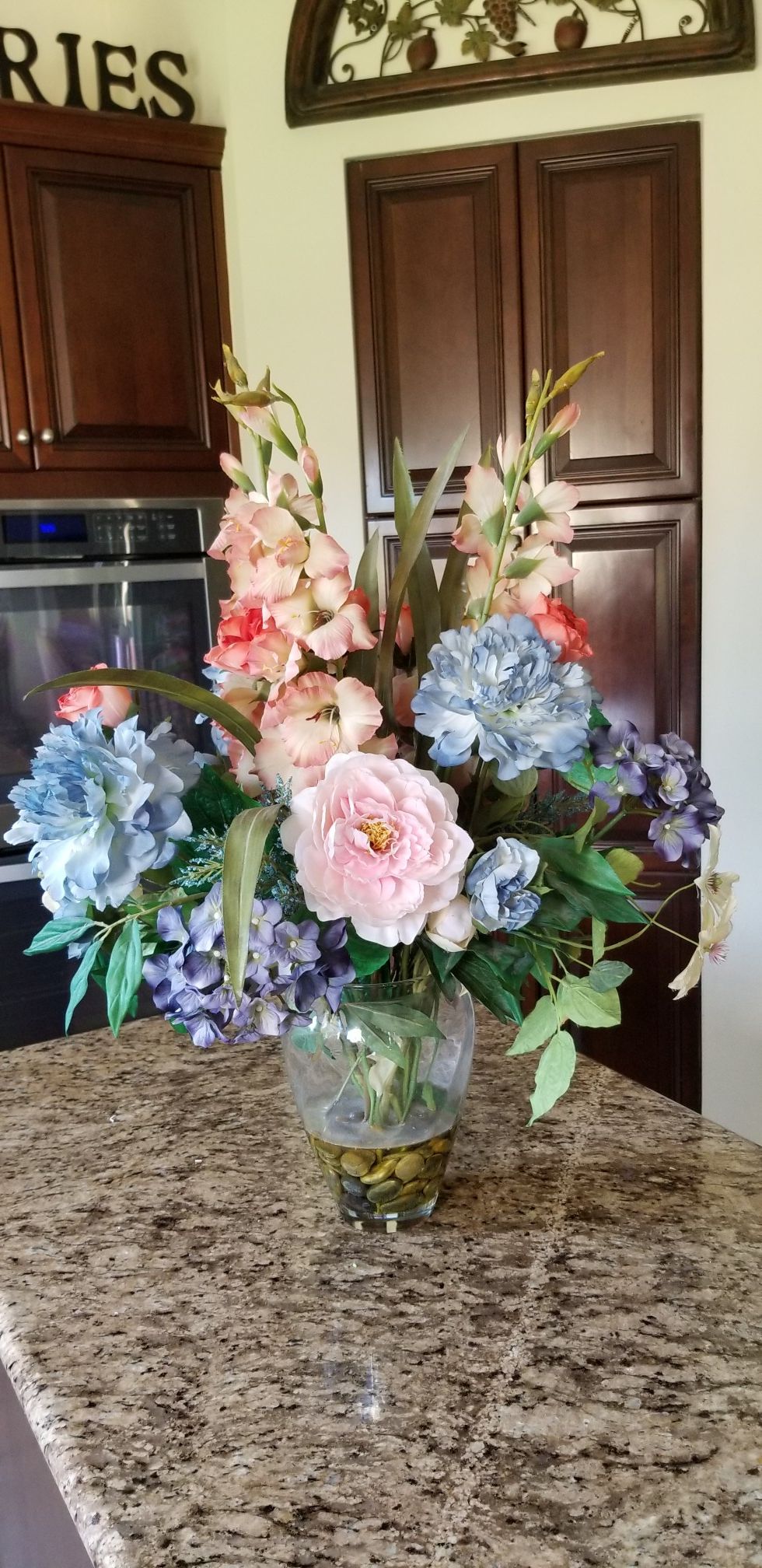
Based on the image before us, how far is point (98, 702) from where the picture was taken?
81 cm

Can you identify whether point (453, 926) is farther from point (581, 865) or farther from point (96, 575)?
point (96, 575)

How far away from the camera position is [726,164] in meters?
2.04

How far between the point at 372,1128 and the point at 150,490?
1849 mm

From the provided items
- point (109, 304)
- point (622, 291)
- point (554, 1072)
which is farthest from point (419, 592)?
point (109, 304)

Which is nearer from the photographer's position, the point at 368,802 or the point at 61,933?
the point at 368,802

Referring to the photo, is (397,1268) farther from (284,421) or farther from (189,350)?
(189,350)

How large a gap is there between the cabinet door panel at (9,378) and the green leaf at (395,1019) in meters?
1.81

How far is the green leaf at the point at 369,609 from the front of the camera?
817 millimetres

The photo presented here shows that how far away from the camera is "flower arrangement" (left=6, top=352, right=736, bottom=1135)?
0.69m

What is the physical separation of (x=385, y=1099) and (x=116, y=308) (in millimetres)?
1969

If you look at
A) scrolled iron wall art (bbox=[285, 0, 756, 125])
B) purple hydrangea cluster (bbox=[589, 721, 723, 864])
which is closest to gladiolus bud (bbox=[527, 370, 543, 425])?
purple hydrangea cluster (bbox=[589, 721, 723, 864])

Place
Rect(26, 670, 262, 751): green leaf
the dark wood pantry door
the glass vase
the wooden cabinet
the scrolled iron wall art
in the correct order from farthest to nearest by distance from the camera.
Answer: the wooden cabinet
the dark wood pantry door
the scrolled iron wall art
the glass vase
Rect(26, 670, 262, 751): green leaf

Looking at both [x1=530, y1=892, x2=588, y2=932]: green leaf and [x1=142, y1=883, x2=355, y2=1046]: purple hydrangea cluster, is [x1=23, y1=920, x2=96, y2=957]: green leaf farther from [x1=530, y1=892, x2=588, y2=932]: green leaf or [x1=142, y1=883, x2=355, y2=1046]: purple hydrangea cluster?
[x1=530, y1=892, x2=588, y2=932]: green leaf

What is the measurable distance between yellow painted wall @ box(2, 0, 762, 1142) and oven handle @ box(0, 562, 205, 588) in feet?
1.14
